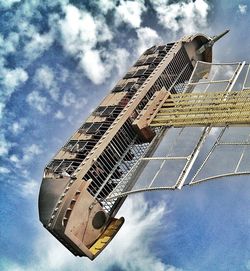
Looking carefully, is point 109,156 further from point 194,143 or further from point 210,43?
point 210,43

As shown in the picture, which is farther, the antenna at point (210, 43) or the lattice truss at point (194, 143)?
the antenna at point (210, 43)

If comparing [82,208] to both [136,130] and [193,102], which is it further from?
[193,102]

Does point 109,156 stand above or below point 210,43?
below

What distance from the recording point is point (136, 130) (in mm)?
58625

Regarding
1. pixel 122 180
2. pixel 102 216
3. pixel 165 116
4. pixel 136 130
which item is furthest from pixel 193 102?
pixel 102 216

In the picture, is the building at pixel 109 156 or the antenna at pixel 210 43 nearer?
the building at pixel 109 156

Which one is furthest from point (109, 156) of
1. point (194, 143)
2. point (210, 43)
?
point (210, 43)

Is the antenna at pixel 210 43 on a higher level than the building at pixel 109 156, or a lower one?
higher

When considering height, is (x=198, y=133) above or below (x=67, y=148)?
above

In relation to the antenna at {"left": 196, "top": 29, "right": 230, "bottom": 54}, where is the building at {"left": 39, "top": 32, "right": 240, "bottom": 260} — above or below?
below

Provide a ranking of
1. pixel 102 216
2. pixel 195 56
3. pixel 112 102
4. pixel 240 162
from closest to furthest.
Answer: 1. pixel 240 162
2. pixel 102 216
3. pixel 112 102
4. pixel 195 56

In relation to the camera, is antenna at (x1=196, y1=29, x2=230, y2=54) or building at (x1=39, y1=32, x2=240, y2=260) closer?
building at (x1=39, y1=32, x2=240, y2=260)

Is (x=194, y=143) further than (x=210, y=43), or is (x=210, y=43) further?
(x=210, y=43)

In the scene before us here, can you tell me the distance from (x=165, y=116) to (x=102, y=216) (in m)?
14.8
